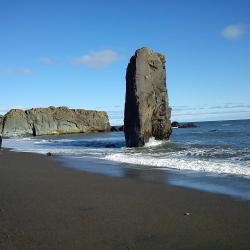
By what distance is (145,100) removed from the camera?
35688 mm

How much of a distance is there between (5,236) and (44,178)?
7.16 meters

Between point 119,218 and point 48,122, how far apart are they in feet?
291

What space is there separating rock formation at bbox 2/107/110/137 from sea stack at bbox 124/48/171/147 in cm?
5753

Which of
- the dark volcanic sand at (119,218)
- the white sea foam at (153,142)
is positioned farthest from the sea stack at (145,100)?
the dark volcanic sand at (119,218)

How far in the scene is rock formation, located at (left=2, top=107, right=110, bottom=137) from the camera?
93.9 meters

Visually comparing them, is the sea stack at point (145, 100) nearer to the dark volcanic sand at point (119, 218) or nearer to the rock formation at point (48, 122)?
the dark volcanic sand at point (119, 218)

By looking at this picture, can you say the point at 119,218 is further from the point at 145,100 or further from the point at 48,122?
the point at 48,122

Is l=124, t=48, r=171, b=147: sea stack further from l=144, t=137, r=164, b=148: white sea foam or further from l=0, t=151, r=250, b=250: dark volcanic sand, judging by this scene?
l=0, t=151, r=250, b=250: dark volcanic sand

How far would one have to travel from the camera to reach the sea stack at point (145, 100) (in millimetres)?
35222

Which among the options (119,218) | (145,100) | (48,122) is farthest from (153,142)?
(48,122)

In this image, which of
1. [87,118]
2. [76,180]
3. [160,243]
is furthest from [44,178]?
[87,118]

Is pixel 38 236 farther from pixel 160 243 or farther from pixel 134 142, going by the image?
pixel 134 142

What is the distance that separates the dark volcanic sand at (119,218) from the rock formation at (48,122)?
3294 inches

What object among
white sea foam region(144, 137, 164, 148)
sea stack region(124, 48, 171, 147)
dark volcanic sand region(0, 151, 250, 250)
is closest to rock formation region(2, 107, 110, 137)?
sea stack region(124, 48, 171, 147)
